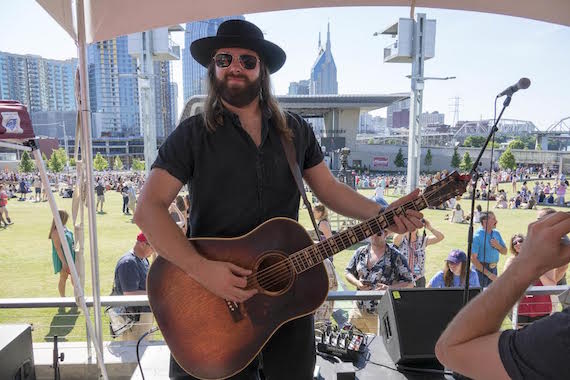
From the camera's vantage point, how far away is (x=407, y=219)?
1798 mm

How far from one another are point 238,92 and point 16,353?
2148 millimetres

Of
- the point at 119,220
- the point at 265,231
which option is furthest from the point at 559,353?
the point at 119,220

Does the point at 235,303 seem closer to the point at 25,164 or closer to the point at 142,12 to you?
the point at 142,12

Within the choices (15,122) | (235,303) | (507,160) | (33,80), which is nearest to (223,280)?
(235,303)

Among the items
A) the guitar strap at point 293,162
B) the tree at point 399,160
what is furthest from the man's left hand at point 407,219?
the tree at point 399,160

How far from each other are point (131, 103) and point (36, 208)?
4937 cm

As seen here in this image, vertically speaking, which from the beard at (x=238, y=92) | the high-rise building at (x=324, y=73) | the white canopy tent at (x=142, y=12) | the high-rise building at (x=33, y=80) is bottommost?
the beard at (x=238, y=92)

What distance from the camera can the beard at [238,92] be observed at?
1.91 m

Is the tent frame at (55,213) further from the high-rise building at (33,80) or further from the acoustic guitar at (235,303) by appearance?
the high-rise building at (33,80)

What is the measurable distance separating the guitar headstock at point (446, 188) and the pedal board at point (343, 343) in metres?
1.21

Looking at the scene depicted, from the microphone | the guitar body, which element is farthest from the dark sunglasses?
the microphone

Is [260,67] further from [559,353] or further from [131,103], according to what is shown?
[131,103]

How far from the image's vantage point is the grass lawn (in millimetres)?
5664

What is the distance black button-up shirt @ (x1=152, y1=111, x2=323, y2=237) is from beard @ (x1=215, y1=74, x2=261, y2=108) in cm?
8
